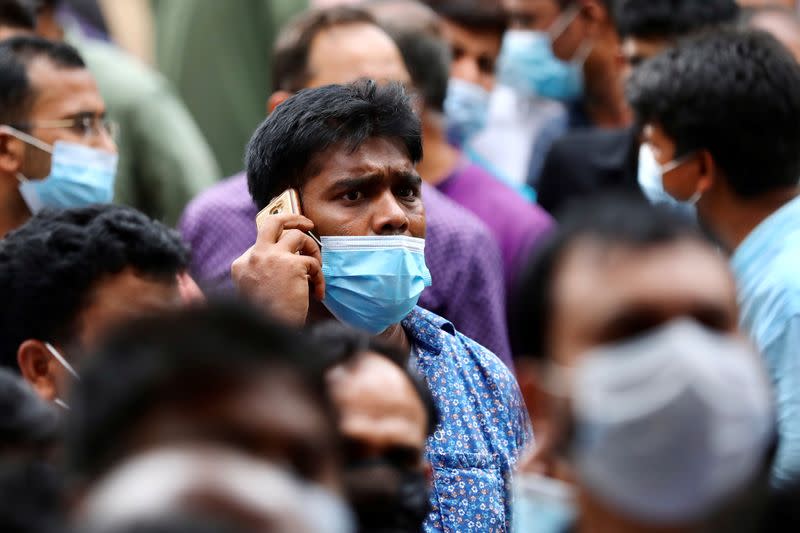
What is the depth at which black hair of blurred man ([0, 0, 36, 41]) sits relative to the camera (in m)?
6.43

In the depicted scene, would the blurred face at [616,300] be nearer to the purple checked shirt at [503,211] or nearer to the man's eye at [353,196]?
the man's eye at [353,196]

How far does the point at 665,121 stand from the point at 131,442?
3.31m

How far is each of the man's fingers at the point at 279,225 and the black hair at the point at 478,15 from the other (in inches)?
130

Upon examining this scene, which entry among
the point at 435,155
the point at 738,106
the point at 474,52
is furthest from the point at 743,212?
the point at 474,52

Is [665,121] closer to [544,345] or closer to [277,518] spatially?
[544,345]

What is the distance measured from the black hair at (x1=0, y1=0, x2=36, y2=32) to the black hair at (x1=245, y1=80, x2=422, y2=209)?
262 centimetres

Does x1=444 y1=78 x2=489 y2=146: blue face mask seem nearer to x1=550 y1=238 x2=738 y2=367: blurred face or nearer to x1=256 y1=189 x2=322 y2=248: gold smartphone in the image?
x1=256 y1=189 x2=322 y2=248: gold smartphone

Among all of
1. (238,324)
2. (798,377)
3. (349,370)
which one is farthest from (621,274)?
(798,377)

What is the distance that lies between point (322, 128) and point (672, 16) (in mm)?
2802

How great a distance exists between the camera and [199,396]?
1898 mm

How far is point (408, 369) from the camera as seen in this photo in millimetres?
3086

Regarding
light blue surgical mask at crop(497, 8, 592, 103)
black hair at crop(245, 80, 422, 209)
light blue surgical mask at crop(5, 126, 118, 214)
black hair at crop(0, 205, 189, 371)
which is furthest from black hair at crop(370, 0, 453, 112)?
black hair at crop(0, 205, 189, 371)

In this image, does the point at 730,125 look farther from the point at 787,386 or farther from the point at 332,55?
the point at 332,55

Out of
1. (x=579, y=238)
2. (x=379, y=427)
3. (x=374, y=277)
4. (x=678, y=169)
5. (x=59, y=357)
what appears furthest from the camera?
(x=678, y=169)
